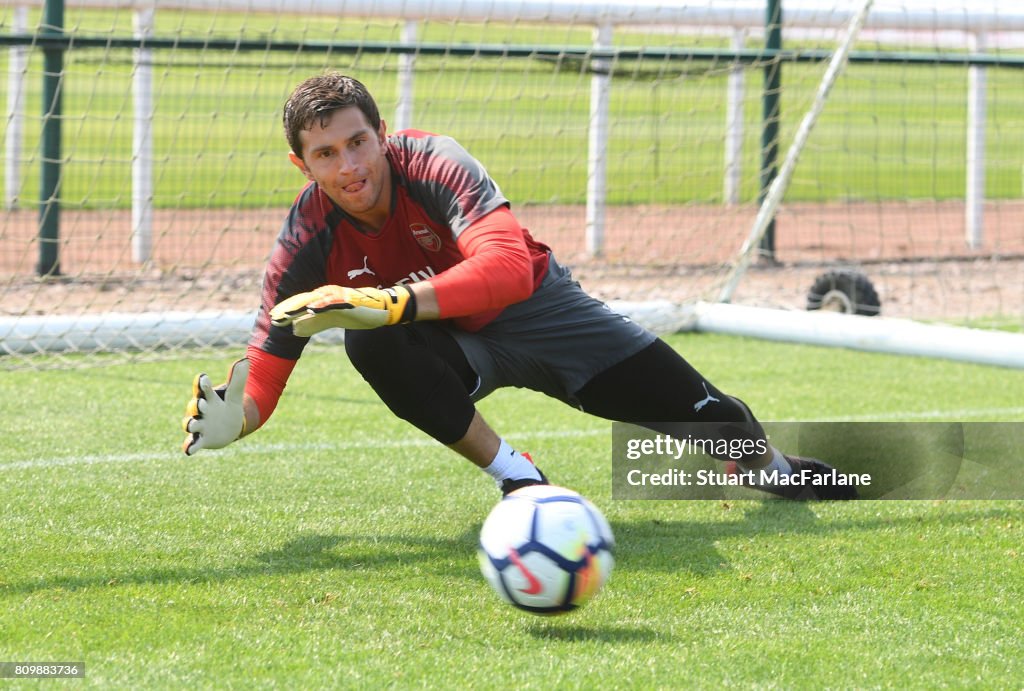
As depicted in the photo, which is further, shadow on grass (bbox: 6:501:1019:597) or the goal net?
the goal net

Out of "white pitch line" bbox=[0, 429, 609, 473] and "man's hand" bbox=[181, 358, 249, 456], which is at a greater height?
"man's hand" bbox=[181, 358, 249, 456]

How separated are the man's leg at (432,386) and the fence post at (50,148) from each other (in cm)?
374

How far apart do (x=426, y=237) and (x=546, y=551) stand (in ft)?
3.80

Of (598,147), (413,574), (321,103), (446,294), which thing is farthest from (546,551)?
(598,147)

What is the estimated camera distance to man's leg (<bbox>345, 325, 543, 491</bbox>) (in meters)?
3.84

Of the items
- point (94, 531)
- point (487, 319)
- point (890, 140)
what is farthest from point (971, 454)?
point (890, 140)

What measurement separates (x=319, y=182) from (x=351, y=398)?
2357mm

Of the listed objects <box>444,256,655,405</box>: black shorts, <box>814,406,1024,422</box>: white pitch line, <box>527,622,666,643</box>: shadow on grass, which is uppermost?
<box>444,256,655,405</box>: black shorts

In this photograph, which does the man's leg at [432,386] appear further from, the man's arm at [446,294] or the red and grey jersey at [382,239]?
the man's arm at [446,294]

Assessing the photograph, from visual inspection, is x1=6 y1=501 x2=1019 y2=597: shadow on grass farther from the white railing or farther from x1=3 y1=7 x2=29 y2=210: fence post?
the white railing

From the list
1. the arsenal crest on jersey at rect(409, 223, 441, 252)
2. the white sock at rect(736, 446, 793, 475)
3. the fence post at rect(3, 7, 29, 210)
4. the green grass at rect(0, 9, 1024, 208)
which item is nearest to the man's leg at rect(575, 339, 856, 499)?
the white sock at rect(736, 446, 793, 475)

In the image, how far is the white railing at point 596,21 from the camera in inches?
336

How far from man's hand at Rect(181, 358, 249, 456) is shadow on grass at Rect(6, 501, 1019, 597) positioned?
1.11 ft

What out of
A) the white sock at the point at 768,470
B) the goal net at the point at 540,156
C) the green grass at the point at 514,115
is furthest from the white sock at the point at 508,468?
the goal net at the point at 540,156
